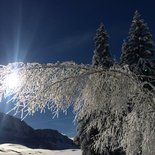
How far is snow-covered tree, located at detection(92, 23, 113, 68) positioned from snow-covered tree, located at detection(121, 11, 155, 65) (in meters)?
1.88

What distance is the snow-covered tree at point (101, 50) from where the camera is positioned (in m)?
36.4

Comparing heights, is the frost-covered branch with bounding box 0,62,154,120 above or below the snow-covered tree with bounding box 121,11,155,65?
below

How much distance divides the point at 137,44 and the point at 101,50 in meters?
3.74

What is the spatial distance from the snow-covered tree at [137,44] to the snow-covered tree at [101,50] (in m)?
1.88

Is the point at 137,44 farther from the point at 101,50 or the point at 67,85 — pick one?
the point at 67,85

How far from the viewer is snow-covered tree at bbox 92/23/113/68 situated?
1432 inches

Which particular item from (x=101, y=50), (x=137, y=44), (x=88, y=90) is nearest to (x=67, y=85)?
(x=88, y=90)

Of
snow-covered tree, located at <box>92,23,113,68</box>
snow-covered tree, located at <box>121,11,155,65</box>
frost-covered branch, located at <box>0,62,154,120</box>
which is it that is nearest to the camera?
frost-covered branch, located at <box>0,62,154,120</box>

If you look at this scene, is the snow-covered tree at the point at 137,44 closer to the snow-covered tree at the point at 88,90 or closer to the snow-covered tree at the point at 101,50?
the snow-covered tree at the point at 101,50

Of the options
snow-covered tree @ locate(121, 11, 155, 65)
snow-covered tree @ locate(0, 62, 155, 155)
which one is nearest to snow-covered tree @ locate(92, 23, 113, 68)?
snow-covered tree @ locate(121, 11, 155, 65)

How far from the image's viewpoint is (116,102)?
5.89 meters

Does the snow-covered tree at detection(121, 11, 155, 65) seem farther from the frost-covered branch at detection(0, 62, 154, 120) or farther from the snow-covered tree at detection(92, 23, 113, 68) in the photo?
the frost-covered branch at detection(0, 62, 154, 120)

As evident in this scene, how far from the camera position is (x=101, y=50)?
122 feet

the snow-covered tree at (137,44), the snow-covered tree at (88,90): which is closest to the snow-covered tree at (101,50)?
the snow-covered tree at (137,44)
